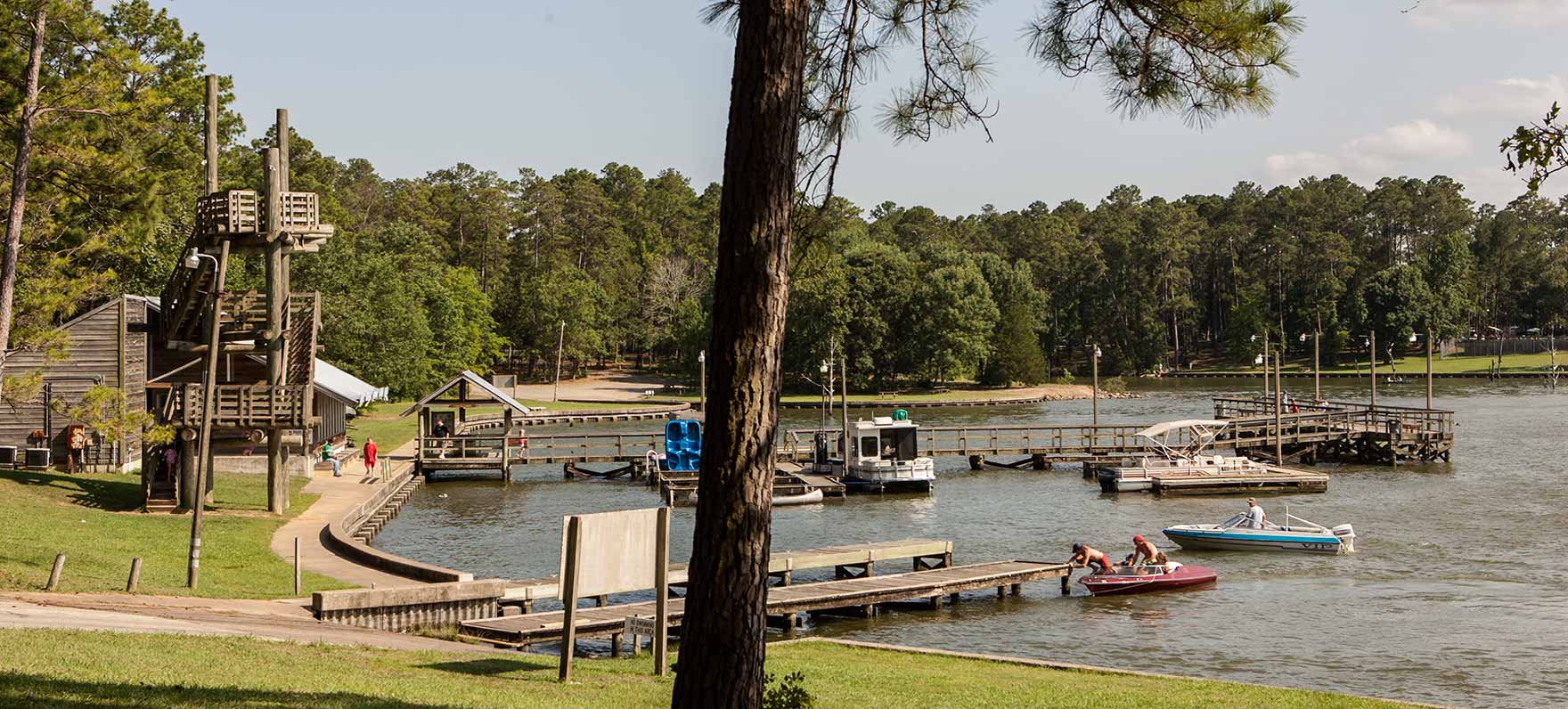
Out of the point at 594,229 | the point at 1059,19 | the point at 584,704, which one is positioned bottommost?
the point at 584,704

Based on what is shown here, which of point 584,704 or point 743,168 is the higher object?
point 743,168

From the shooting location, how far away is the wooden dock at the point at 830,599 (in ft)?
60.5

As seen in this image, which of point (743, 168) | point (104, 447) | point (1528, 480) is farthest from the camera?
point (1528, 480)

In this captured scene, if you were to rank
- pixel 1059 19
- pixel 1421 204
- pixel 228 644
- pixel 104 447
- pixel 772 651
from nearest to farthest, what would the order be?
pixel 1059 19
pixel 228 644
pixel 772 651
pixel 104 447
pixel 1421 204

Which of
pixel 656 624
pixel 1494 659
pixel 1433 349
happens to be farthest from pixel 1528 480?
pixel 1433 349

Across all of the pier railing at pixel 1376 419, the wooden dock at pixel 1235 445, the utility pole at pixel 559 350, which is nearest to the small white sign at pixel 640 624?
the wooden dock at pixel 1235 445

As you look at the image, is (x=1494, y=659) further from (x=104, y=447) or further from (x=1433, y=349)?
(x=1433, y=349)

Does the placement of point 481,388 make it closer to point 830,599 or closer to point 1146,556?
point 830,599

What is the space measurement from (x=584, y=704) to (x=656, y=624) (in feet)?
6.94

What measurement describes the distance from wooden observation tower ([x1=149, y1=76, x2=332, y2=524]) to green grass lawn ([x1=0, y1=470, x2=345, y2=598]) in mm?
1632

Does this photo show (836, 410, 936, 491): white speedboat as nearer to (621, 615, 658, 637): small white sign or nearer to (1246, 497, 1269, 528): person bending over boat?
(1246, 497, 1269, 528): person bending over boat

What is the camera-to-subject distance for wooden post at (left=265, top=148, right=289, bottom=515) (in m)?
29.0

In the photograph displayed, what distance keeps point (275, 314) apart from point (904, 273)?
231 feet

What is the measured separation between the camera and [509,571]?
Result: 2791 cm
